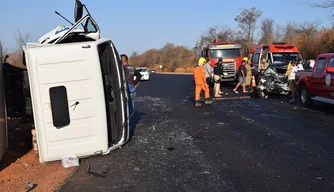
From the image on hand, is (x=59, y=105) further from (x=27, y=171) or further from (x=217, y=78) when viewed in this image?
(x=217, y=78)

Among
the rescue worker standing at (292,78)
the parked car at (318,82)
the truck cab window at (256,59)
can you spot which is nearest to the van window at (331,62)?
the parked car at (318,82)

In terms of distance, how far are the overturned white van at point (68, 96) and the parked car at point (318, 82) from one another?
23.6 feet

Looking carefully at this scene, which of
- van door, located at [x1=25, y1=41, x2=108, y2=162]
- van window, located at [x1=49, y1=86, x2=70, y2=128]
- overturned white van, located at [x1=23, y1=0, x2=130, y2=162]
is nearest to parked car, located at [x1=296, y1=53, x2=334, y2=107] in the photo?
overturned white van, located at [x1=23, y1=0, x2=130, y2=162]

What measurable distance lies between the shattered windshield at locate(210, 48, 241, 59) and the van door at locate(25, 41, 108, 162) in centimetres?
1704

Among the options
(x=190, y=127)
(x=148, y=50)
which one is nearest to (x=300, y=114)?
(x=190, y=127)

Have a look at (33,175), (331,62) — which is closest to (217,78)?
(331,62)

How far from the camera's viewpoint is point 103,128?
589 centimetres

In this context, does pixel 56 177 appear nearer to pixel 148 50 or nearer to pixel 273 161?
pixel 273 161

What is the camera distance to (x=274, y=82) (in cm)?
1473

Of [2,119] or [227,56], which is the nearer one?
[2,119]

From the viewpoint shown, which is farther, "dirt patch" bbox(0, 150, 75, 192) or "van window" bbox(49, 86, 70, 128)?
"van window" bbox(49, 86, 70, 128)

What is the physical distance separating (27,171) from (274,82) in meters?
11.3

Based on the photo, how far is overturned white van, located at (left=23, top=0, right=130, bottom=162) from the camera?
5.51 m

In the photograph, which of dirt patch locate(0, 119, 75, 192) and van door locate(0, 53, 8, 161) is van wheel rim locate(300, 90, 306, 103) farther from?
van door locate(0, 53, 8, 161)
